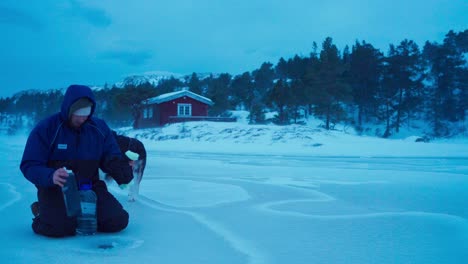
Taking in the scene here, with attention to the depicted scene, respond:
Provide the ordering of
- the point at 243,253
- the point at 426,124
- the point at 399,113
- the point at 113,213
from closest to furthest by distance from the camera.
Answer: the point at 243,253
the point at 113,213
the point at 399,113
the point at 426,124

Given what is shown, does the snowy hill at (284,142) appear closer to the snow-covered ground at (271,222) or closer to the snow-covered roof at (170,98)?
the snow-covered roof at (170,98)

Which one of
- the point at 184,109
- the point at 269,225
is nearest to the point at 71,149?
the point at 269,225

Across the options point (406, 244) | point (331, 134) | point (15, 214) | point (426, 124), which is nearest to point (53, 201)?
point (15, 214)

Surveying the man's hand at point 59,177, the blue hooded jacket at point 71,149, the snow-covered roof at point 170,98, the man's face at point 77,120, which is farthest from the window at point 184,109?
the man's hand at point 59,177

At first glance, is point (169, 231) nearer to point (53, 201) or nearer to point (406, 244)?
point (53, 201)

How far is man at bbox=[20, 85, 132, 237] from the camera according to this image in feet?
10.9

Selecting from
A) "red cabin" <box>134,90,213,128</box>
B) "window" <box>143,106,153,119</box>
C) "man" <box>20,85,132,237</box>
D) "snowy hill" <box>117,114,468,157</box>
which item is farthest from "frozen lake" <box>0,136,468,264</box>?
"window" <box>143,106,153,119</box>

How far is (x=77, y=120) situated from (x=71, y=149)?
0.28m

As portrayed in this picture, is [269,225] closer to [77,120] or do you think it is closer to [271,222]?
[271,222]

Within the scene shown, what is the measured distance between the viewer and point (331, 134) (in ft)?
70.8

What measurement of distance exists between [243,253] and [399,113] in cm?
4125

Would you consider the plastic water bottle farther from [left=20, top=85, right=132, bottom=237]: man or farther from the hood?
the hood

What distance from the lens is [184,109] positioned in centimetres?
3853

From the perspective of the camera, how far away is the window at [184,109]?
125 feet
